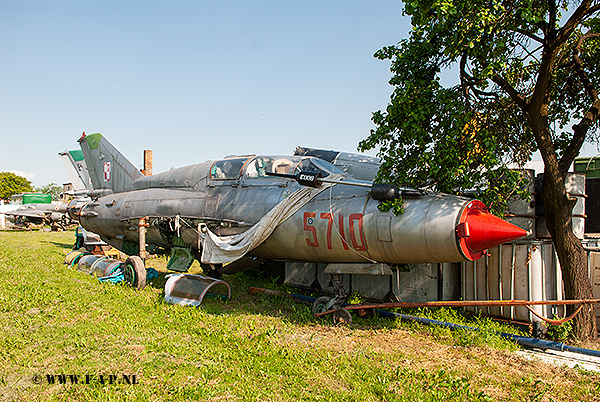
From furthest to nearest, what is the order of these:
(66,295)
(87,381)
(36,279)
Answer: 1. (36,279)
2. (66,295)
3. (87,381)

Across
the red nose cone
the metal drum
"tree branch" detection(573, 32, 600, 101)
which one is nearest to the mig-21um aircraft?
the red nose cone

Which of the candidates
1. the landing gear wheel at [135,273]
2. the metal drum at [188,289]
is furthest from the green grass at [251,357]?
the landing gear wheel at [135,273]

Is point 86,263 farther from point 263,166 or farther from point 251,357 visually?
point 251,357

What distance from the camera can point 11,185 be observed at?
7681 centimetres

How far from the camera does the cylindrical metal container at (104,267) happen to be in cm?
1062

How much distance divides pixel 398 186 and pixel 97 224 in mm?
9501

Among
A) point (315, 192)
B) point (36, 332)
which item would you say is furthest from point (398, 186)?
point (36, 332)

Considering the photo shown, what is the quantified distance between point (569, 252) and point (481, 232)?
1556mm

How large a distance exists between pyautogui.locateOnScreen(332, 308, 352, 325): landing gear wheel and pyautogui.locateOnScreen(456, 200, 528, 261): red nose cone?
2.09 metres

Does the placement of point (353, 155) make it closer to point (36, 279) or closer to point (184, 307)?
point (184, 307)

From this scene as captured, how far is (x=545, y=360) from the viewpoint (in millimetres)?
5180

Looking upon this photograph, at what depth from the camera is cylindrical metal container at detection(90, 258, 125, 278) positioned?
10625 millimetres

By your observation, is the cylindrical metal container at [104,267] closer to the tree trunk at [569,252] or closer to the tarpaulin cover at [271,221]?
the tarpaulin cover at [271,221]

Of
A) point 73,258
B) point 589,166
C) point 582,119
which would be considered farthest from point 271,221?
point 589,166
